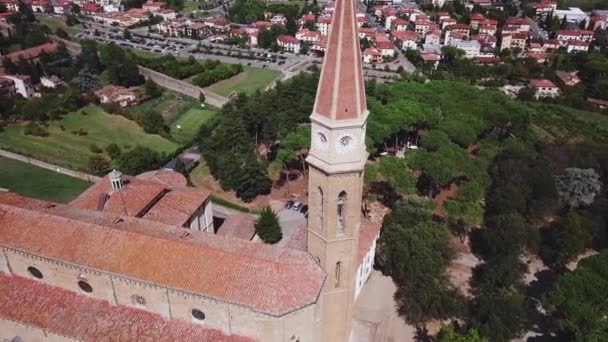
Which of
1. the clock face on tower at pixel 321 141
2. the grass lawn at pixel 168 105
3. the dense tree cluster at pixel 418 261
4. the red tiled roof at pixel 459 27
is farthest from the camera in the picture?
the red tiled roof at pixel 459 27

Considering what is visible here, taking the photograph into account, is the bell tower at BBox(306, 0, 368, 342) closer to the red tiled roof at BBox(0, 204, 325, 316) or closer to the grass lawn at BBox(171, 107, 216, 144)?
the red tiled roof at BBox(0, 204, 325, 316)

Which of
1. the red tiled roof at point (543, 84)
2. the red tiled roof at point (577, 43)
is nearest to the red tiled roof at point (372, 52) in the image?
the red tiled roof at point (543, 84)

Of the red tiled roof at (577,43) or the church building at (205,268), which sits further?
the red tiled roof at (577,43)

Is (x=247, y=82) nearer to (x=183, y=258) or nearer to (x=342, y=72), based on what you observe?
(x=183, y=258)

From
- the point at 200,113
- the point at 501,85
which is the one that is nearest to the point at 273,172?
the point at 200,113

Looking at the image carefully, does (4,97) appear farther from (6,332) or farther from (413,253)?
(413,253)

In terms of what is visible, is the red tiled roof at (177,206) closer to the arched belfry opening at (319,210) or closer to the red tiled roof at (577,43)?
the arched belfry opening at (319,210)

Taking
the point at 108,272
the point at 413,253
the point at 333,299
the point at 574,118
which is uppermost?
the point at 108,272

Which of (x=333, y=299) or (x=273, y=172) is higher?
(x=333, y=299)
